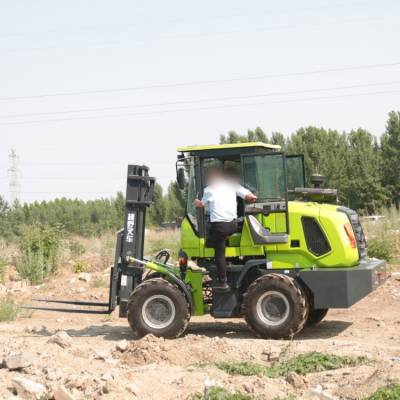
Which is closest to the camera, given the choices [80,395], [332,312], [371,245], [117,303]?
[80,395]

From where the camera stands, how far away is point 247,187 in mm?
10766

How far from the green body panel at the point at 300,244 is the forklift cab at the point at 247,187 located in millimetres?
14

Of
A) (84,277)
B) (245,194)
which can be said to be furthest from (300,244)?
(84,277)

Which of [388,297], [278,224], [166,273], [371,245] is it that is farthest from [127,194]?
[371,245]

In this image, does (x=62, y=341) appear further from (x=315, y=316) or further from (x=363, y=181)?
(x=363, y=181)

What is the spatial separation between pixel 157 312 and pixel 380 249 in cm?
838

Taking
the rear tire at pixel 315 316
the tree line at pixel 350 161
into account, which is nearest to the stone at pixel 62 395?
the rear tire at pixel 315 316

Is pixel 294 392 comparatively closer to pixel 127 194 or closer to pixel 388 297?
pixel 127 194

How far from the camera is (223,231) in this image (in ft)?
34.9

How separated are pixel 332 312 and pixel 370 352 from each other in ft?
13.6

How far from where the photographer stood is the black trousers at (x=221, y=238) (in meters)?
10.6

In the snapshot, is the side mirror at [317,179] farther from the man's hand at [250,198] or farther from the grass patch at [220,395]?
the grass patch at [220,395]

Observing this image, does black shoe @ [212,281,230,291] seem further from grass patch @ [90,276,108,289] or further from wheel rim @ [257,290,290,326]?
grass patch @ [90,276,108,289]

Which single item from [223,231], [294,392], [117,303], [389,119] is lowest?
[294,392]
